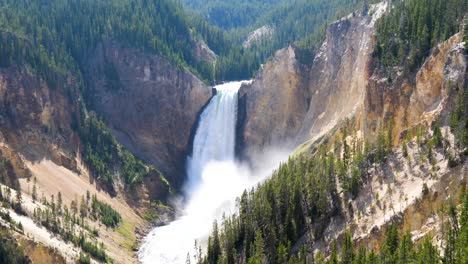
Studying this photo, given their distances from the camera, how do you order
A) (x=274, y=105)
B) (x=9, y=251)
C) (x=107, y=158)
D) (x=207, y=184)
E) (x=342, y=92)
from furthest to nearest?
(x=207, y=184), (x=274, y=105), (x=107, y=158), (x=342, y=92), (x=9, y=251)

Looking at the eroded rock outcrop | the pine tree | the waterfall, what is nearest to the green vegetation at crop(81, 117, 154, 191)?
the waterfall

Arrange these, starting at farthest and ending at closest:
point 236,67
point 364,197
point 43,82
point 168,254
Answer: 1. point 236,67
2. point 43,82
3. point 168,254
4. point 364,197

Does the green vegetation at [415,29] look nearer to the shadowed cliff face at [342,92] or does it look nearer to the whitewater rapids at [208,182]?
the shadowed cliff face at [342,92]

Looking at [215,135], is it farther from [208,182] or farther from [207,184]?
[207,184]

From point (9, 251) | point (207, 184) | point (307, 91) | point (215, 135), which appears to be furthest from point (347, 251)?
point (215, 135)

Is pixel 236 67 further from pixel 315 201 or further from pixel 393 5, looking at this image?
pixel 315 201

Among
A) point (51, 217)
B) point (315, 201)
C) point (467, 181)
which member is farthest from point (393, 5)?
point (51, 217)
